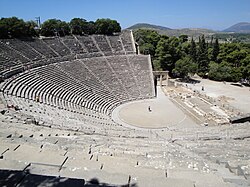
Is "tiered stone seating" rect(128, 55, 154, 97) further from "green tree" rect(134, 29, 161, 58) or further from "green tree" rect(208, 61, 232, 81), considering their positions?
"green tree" rect(208, 61, 232, 81)

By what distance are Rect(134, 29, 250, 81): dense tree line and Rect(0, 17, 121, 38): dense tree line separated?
9126 millimetres

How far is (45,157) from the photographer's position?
19.7 feet

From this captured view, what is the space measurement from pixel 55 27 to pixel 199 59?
100ft

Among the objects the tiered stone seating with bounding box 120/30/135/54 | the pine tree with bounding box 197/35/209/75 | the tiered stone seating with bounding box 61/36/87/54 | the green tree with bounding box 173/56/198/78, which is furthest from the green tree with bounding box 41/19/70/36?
the pine tree with bounding box 197/35/209/75

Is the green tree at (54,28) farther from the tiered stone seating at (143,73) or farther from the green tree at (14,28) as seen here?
the tiered stone seating at (143,73)

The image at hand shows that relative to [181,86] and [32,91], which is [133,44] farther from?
[32,91]

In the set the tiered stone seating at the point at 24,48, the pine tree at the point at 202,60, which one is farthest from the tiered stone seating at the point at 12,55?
the pine tree at the point at 202,60

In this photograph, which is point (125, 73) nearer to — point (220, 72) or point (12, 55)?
point (12, 55)

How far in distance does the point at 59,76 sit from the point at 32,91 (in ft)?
25.0

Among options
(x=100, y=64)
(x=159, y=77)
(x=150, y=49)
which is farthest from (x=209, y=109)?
(x=150, y=49)

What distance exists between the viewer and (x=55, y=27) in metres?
47.8

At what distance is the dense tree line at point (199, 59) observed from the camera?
46875mm

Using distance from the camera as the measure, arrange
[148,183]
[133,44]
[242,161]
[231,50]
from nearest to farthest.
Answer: [148,183] → [242,161] → [133,44] → [231,50]

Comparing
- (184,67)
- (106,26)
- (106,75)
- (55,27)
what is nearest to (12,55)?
(106,75)
